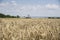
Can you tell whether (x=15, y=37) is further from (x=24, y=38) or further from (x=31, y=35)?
(x=31, y=35)

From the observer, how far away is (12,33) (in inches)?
106

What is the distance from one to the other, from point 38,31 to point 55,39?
1.09ft

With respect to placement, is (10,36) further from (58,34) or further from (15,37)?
(58,34)

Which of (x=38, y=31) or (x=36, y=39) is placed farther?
(x=38, y=31)

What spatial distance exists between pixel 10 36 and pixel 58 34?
0.86 m

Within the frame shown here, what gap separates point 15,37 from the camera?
2.49 meters

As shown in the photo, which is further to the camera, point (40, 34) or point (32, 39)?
point (40, 34)

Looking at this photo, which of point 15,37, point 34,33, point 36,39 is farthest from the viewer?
point 34,33

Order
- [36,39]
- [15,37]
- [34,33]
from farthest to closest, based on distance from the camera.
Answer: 1. [34,33]
2. [36,39]
3. [15,37]

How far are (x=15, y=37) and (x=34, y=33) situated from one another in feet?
1.45

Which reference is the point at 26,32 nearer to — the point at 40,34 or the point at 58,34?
the point at 40,34

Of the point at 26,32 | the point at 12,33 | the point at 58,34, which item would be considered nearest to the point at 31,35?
the point at 26,32

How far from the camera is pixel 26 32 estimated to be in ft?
9.14

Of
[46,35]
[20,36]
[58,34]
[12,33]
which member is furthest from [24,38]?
[58,34]
